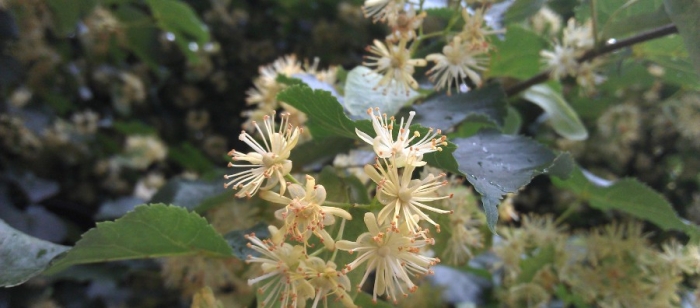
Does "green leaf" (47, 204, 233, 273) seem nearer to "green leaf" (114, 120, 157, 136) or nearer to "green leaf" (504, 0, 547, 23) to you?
"green leaf" (504, 0, 547, 23)

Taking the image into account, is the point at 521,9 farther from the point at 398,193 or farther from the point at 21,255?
the point at 21,255

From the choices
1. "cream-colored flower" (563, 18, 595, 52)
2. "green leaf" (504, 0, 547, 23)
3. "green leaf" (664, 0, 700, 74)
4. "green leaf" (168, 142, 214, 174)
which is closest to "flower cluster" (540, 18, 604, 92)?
"cream-colored flower" (563, 18, 595, 52)

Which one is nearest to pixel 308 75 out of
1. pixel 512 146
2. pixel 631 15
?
pixel 512 146

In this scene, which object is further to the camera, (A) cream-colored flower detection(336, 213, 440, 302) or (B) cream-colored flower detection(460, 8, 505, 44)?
(B) cream-colored flower detection(460, 8, 505, 44)

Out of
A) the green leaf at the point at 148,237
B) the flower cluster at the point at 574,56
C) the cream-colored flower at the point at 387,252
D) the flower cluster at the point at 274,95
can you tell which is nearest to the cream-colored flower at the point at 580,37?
the flower cluster at the point at 574,56

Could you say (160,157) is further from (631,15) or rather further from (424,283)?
(631,15)
